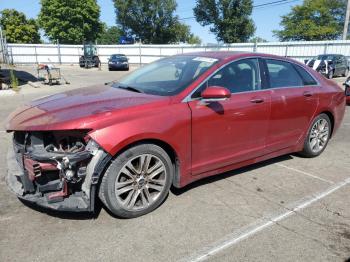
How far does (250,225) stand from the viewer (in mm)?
3268

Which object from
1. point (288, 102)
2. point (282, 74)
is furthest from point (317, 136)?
point (282, 74)

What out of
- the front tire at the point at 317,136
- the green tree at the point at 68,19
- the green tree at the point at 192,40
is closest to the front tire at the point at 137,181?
the front tire at the point at 317,136

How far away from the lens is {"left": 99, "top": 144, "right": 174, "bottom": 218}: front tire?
315cm

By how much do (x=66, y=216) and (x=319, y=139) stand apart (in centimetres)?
397

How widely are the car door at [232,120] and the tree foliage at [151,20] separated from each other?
2372 inches

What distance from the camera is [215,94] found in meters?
3.50

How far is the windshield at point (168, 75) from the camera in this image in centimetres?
378

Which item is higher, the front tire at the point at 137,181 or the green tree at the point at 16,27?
the green tree at the point at 16,27

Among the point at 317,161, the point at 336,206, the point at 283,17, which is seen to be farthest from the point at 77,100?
the point at 283,17

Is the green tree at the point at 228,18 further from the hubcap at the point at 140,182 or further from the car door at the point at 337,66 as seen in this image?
the hubcap at the point at 140,182

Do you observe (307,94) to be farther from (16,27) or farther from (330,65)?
(16,27)

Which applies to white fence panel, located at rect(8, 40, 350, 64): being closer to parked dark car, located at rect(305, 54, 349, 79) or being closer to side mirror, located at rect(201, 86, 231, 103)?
parked dark car, located at rect(305, 54, 349, 79)

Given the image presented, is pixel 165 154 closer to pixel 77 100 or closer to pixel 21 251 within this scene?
pixel 77 100

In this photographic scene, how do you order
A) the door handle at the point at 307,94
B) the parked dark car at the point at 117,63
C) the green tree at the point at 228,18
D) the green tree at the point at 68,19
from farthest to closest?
the green tree at the point at 68,19
the green tree at the point at 228,18
the parked dark car at the point at 117,63
the door handle at the point at 307,94
